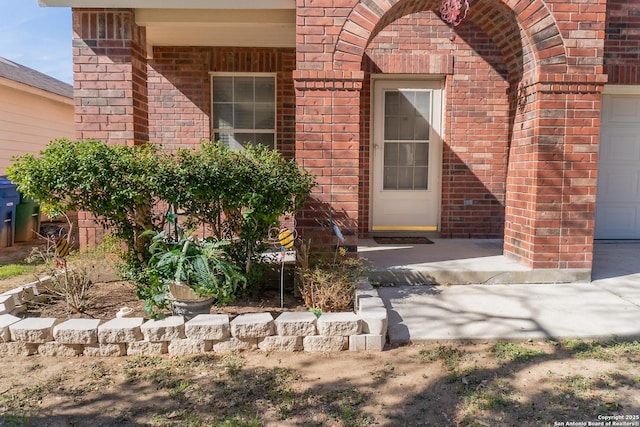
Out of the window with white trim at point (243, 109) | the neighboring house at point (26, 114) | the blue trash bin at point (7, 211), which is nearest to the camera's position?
the window with white trim at point (243, 109)

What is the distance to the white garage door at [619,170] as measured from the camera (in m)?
6.67

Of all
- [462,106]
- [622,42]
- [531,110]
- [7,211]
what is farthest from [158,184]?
[622,42]

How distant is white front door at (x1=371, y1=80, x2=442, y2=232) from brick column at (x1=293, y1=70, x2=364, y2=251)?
2370 millimetres

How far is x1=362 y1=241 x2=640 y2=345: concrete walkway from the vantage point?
3.43 m

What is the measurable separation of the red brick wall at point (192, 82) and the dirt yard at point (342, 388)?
4213 millimetres

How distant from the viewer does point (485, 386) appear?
8.91 ft

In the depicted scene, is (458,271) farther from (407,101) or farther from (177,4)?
(177,4)

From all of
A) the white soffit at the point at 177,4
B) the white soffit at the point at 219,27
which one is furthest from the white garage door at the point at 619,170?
the white soffit at the point at 177,4

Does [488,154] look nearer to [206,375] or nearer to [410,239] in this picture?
[410,239]

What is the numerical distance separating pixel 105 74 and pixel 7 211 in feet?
15.1

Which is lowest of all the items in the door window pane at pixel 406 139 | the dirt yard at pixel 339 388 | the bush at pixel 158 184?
the dirt yard at pixel 339 388

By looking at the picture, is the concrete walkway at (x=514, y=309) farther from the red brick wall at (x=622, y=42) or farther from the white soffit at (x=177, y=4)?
the white soffit at (x=177, y=4)

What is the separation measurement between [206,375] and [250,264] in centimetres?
134

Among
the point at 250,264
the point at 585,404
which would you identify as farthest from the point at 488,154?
the point at 585,404
